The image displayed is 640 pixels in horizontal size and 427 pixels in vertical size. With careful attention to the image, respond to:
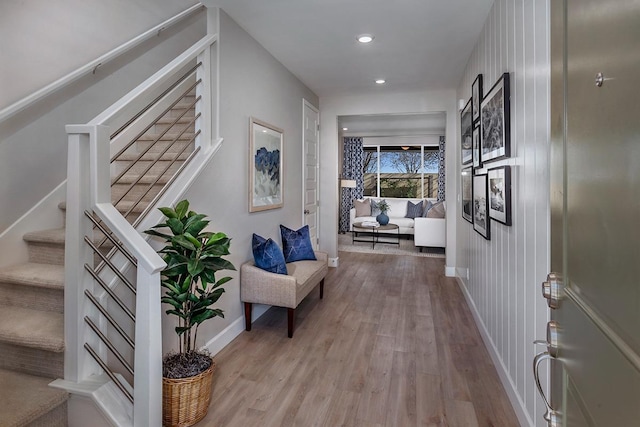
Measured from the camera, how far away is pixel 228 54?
280cm

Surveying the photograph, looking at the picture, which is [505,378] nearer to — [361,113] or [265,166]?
[265,166]

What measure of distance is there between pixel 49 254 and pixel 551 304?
8.62 ft

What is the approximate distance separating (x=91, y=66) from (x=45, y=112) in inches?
17.9

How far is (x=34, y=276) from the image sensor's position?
1905 mm

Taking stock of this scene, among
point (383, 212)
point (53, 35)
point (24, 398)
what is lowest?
point (24, 398)

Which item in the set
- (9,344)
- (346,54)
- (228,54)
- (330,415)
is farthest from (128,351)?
(346,54)

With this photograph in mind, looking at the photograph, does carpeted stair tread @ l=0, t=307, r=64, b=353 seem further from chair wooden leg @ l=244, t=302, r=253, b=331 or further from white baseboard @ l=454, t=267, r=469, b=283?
white baseboard @ l=454, t=267, r=469, b=283

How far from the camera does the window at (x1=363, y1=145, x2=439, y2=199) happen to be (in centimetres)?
955

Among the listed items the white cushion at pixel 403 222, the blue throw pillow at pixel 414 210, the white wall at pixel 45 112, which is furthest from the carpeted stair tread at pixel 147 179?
the blue throw pillow at pixel 414 210

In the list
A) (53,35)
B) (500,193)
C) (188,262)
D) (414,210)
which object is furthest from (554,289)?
(414,210)

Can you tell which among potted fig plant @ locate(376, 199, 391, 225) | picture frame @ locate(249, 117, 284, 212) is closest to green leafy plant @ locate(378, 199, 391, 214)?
potted fig plant @ locate(376, 199, 391, 225)

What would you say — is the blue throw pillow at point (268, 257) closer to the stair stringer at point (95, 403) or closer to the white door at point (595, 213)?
the stair stringer at point (95, 403)

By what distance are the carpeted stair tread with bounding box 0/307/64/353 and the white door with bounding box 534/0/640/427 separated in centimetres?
198

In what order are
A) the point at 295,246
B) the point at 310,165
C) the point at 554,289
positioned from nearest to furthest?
the point at 554,289 → the point at 295,246 → the point at 310,165
